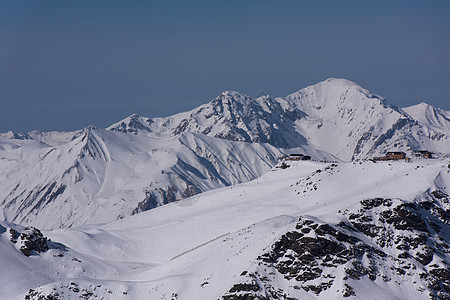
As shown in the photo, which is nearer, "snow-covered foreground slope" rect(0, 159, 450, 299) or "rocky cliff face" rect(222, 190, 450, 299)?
"rocky cliff face" rect(222, 190, 450, 299)

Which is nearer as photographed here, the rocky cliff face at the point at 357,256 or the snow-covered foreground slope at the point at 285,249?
the rocky cliff face at the point at 357,256

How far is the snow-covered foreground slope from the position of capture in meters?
115

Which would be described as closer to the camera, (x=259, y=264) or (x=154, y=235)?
(x=259, y=264)

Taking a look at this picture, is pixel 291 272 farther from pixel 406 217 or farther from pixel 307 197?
pixel 307 197

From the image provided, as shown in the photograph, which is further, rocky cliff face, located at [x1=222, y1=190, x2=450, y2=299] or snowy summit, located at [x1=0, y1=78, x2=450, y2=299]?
snowy summit, located at [x1=0, y1=78, x2=450, y2=299]

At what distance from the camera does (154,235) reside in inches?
6718

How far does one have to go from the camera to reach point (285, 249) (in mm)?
120812

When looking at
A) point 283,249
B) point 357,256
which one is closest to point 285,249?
point 283,249

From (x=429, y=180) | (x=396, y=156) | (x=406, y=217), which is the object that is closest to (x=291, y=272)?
(x=406, y=217)

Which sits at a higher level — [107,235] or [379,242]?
[379,242]

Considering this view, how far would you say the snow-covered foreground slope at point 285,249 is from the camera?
115375 mm

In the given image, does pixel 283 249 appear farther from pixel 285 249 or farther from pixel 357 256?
pixel 357 256

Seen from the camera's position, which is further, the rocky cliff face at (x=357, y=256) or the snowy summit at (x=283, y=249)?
the snowy summit at (x=283, y=249)

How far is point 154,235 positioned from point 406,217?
66.0 meters
